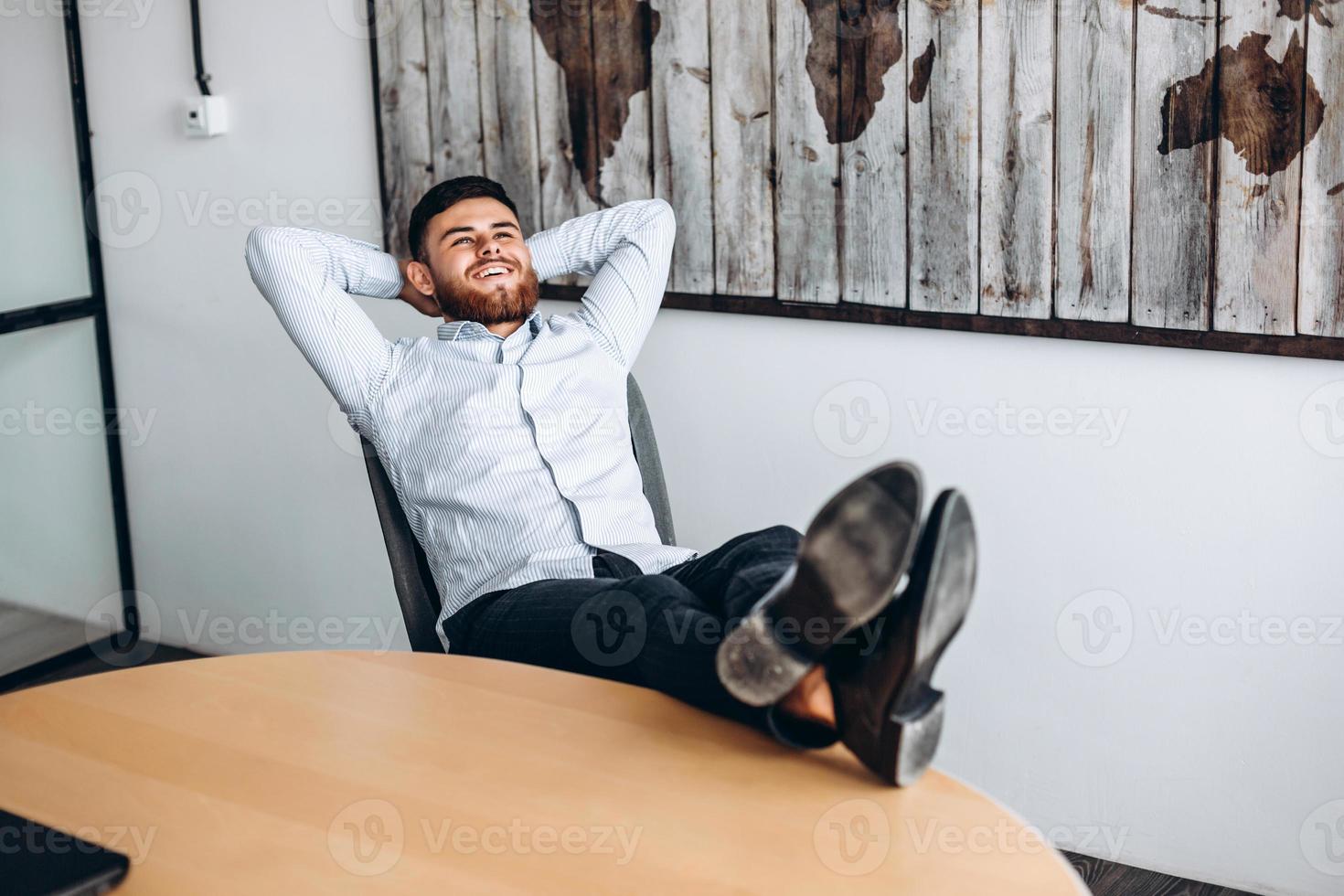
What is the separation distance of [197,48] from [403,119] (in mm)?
563

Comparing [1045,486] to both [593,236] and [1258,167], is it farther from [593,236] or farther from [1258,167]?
[593,236]

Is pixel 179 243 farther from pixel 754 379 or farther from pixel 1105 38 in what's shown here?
pixel 1105 38

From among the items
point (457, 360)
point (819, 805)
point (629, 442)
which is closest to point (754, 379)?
point (629, 442)

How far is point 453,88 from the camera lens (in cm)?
261

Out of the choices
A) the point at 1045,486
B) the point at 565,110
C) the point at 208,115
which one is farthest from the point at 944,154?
the point at 208,115

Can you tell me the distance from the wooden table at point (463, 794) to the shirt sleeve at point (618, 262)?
90cm

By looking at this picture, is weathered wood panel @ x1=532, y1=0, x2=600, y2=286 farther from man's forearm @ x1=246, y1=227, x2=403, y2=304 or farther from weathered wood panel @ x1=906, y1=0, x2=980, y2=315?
weathered wood panel @ x1=906, y1=0, x2=980, y2=315

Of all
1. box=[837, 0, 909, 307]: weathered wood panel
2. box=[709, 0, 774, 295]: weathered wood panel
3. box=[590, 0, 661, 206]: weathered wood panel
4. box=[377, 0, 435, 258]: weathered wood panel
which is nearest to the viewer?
box=[837, 0, 909, 307]: weathered wood panel

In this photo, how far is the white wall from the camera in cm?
204

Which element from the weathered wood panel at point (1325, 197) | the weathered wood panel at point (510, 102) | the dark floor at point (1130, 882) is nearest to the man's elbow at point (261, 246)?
the weathered wood panel at point (510, 102)

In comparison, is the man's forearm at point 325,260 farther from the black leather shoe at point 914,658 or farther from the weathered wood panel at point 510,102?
the black leather shoe at point 914,658

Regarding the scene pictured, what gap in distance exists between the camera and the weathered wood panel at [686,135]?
2.34 meters

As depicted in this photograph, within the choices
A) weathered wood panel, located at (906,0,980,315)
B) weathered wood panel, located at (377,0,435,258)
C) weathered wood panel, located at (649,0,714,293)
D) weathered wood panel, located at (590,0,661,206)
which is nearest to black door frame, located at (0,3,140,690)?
weathered wood panel, located at (377,0,435,258)

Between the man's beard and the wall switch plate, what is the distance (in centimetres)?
105
